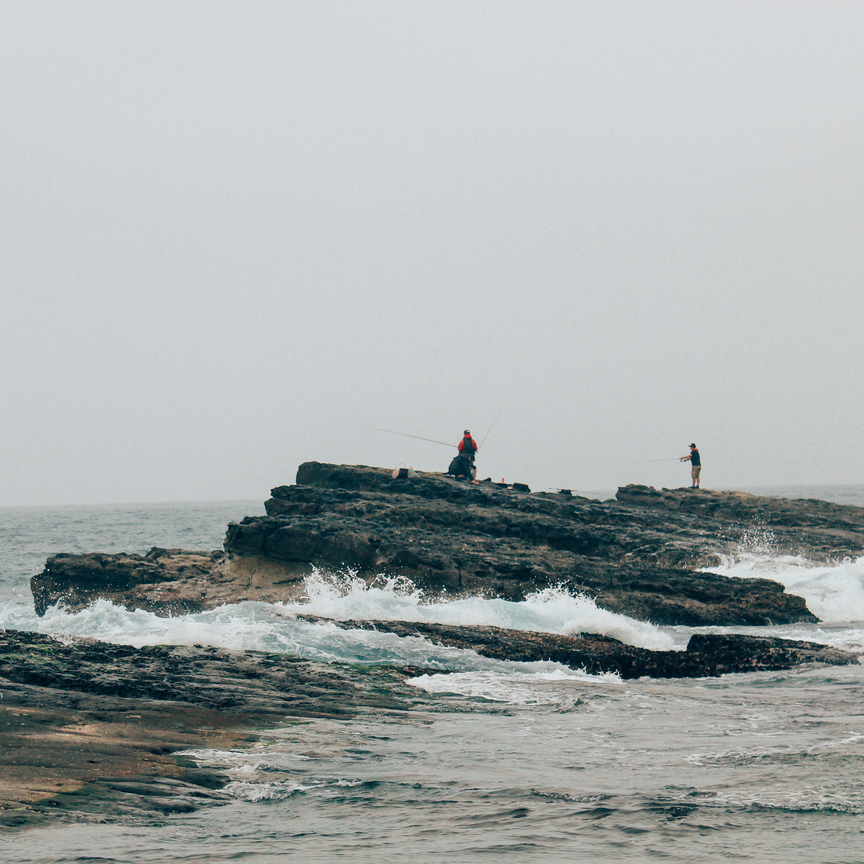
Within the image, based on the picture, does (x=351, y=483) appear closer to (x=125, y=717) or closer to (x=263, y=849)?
(x=125, y=717)

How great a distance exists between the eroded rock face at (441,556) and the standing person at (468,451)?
1.26 m

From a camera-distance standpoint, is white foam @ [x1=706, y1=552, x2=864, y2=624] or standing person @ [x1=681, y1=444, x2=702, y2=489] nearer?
white foam @ [x1=706, y1=552, x2=864, y2=624]

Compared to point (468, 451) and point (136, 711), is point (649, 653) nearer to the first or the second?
point (136, 711)

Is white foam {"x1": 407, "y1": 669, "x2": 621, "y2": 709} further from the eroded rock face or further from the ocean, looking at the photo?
the eroded rock face

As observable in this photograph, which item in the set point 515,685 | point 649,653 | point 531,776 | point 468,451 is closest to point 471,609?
point 649,653

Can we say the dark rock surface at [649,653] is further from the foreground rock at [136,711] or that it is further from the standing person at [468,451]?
the standing person at [468,451]

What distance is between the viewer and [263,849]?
529cm

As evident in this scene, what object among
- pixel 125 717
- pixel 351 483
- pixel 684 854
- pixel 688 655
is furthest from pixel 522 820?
pixel 351 483

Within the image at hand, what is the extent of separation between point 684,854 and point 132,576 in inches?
636

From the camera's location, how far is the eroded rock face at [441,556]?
17.4m

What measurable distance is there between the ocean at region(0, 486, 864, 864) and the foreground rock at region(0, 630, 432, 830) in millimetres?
317

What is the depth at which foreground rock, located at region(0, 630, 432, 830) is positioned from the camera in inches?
240

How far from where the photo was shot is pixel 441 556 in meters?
17.8

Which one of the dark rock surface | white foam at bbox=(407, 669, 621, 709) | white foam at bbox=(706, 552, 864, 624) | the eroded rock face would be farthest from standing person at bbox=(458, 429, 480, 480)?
white foam at bbox=(407, 669, 621, 709)
